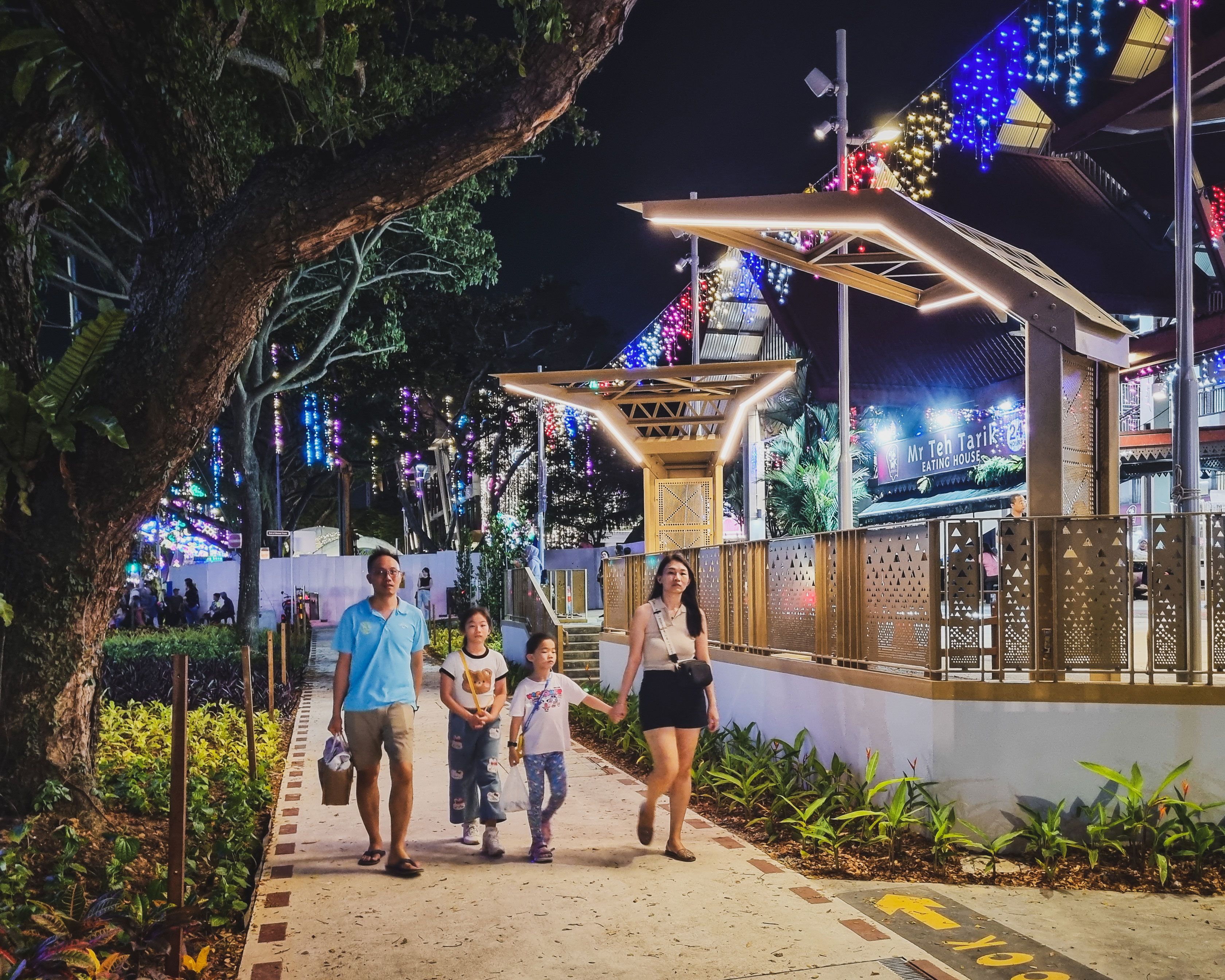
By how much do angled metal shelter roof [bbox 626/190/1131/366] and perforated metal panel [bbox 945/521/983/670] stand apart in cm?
182

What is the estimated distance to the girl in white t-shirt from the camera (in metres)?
6.76

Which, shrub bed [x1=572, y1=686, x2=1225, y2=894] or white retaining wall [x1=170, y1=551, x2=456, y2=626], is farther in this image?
white retaining wall [x1=170, y1=551, x2=456, y2=626]

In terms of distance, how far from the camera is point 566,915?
563 centimetres

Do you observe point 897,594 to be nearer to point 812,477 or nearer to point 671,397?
point 671,397

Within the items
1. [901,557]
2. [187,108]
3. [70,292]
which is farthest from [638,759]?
[70,292]

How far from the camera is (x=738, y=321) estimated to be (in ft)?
110

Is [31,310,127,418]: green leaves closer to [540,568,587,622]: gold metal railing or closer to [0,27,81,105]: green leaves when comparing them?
[0,27,81,105]: green leaves

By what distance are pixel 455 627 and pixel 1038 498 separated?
862 inches

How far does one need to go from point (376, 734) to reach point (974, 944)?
132 inches

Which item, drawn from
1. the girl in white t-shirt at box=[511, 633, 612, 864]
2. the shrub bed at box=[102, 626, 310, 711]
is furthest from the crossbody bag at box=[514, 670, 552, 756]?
the shrub bed at box=[102, 626, 310, 711]

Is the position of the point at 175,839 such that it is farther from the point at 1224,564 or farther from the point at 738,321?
the point at 738,321

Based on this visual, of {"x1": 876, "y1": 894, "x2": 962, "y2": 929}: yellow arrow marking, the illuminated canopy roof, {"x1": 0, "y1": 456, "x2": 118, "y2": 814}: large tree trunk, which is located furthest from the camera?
the illuminated canopy roof

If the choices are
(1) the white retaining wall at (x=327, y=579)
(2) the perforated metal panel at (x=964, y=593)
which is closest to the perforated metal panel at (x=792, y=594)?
(2) the perforated metal panel at (x=964, y=593)

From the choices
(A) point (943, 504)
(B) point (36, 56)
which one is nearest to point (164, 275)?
(B) point (36, 56)
